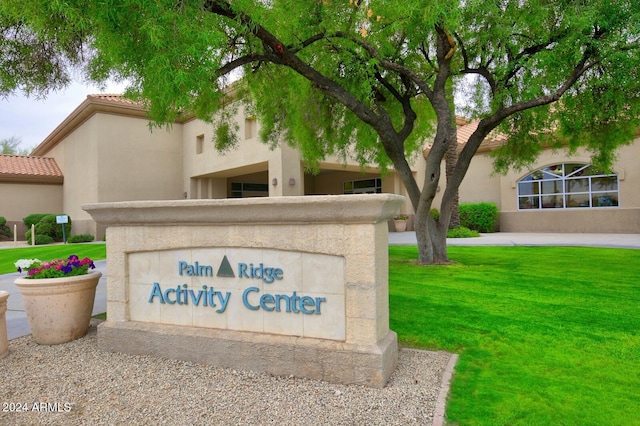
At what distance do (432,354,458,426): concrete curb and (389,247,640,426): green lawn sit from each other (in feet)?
0.20

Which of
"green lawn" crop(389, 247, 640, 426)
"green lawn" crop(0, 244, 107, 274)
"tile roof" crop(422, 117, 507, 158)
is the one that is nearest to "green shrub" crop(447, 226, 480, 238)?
"tile roof" crop(422, 117, 507, 158)

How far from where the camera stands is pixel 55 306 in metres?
4.98

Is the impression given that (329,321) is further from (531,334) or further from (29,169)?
(29,169)

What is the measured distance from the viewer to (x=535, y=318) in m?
5.73

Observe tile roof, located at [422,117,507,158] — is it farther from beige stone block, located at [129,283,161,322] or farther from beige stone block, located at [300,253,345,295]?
beige stone block, located at [129,283,161,322]

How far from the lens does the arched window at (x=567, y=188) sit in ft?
62.1

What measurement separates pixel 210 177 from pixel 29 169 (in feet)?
38.3

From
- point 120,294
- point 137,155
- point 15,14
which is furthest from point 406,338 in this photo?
point 137,155

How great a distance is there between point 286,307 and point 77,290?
2935 mm

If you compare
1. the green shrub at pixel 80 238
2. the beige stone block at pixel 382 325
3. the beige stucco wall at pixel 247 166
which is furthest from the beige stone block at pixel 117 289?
the green shrub at pixel 80 238

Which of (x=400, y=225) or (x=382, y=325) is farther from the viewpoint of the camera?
(x=400, y=225)

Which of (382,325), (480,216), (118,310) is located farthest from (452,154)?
(118,310)

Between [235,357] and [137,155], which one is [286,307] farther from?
[137,155]

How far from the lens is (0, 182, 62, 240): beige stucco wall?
2317cm
